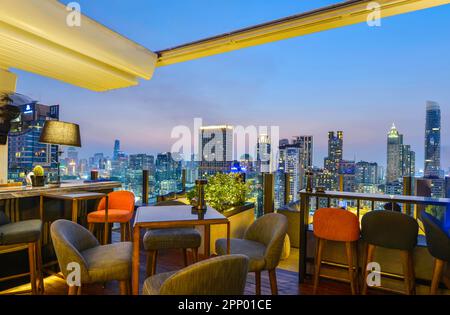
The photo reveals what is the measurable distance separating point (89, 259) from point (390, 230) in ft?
8.23

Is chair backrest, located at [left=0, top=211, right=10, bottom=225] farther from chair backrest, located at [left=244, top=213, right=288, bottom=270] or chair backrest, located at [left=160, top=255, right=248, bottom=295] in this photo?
chair backrest, located at [left=244, top=213, right=288, bottom=270]

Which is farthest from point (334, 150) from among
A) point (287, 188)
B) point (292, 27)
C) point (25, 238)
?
point (25, 238)

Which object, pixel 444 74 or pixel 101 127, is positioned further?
pixel 101 127

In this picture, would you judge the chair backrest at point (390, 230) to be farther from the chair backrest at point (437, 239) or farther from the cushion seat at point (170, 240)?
the cushion seat at point (170, 240)

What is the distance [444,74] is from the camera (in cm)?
428

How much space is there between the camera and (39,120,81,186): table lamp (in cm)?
293

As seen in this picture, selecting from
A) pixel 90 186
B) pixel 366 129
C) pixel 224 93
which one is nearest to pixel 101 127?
pixel 224 93

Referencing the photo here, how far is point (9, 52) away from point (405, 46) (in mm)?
5665

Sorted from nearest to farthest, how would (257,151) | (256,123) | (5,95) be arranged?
(5,95) → (257,151) → (256,123)

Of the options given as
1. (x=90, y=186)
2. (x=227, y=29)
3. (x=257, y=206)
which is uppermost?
(x=227, y=29)

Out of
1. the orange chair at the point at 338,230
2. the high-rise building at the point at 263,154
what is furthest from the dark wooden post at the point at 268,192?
the orange chair at the point at 338,230

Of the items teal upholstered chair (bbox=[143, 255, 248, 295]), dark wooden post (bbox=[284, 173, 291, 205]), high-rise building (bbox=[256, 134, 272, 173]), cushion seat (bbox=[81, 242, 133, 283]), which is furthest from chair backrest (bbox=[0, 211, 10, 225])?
dark wooden post (bbox=[284, 173, 291, 205])
